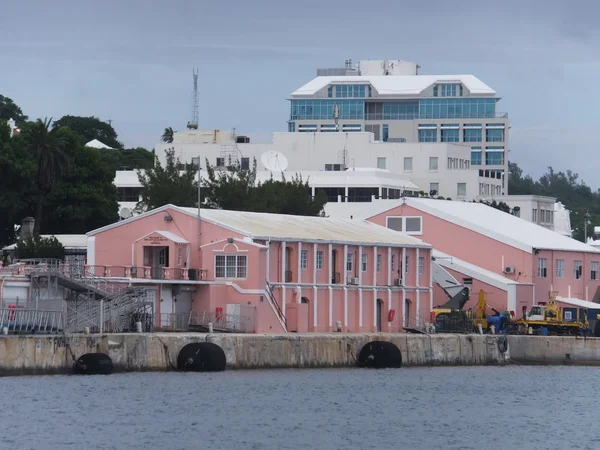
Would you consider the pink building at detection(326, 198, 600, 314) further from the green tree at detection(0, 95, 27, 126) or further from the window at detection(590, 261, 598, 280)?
the green tree at detection(0, 95, 27, 126)

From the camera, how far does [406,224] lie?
98.8 meters

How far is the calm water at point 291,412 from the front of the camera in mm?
50125

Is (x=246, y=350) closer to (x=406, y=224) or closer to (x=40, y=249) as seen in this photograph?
(x=40, y=249)

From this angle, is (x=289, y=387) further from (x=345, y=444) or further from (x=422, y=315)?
(x=422, y=315)

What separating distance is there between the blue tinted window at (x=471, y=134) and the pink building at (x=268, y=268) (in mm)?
107637

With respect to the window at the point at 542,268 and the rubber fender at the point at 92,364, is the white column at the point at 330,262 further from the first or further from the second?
the rubber fender at the point at 92,364

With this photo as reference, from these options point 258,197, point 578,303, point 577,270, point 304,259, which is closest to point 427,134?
point 258,197

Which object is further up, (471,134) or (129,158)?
(471,134)

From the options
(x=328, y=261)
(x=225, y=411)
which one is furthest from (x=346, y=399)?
(x=328, y=261)

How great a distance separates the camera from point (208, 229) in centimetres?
7844

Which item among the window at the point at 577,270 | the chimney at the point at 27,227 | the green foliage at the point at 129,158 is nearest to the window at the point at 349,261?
the window at the point at 577,270

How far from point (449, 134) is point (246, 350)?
131 metres

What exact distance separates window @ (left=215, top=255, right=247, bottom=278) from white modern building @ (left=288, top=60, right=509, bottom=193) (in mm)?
117492

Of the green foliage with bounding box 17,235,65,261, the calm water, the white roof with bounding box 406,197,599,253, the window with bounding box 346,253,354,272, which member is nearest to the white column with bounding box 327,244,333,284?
the window with bounding box 346,253,354,272
